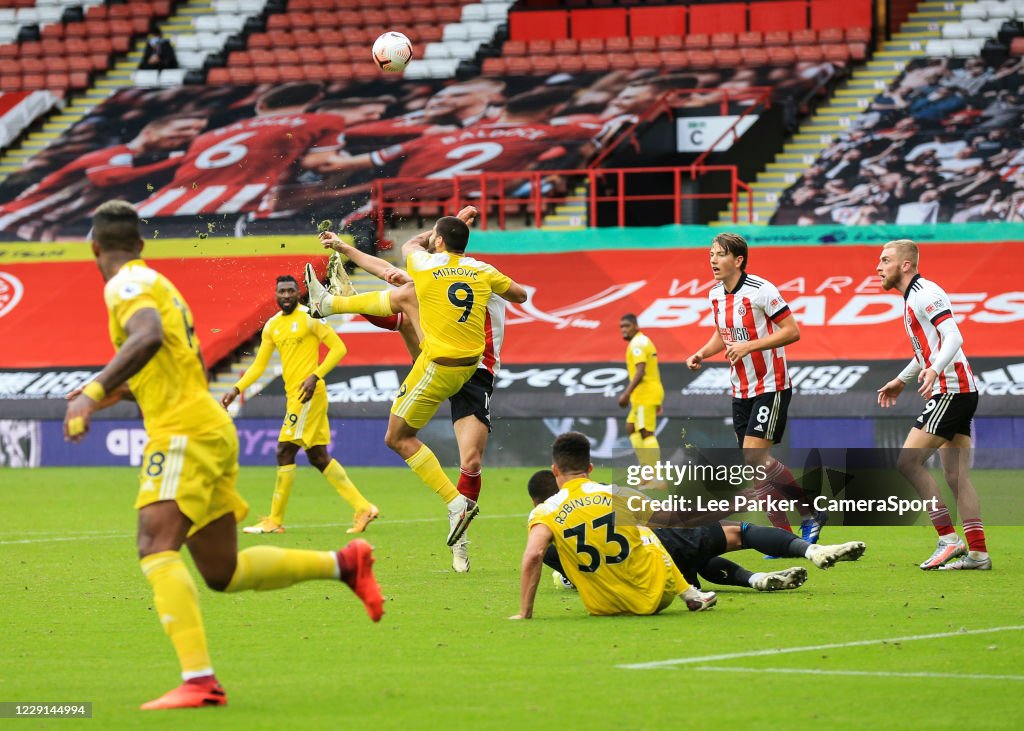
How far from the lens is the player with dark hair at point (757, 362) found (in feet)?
38.5

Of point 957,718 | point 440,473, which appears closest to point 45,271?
point 440,473

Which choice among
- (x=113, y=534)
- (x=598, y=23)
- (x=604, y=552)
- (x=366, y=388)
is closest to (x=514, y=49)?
(x=598, y=23)

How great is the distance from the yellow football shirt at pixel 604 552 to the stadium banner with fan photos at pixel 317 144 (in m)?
21.9

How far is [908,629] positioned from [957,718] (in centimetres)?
239

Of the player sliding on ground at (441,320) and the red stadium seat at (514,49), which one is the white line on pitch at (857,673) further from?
the red stadium seat at (514,49)

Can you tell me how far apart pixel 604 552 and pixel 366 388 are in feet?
56.1

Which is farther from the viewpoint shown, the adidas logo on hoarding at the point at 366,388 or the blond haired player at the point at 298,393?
the adidas logo on hoarding at the point at 366,388

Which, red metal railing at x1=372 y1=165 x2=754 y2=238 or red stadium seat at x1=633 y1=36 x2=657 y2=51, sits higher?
red stadium seat at x1=633 y1=36 x2=657 y2=51

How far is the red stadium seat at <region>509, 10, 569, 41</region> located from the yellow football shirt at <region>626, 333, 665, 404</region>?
16351 millimetres

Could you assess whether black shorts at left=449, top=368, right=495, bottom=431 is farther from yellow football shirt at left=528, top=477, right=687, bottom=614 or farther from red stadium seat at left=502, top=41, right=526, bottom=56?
red stadium seat at left=502, top=41, right=526, bottom=56

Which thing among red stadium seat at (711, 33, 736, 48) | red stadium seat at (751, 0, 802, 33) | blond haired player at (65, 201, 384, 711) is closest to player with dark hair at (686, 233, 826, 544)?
blond haired player at (65, 201, 384, 711)

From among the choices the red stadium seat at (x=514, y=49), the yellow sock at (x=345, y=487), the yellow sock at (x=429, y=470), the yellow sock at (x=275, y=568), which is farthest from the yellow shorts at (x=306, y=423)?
the red stadium seat at (x=514, y=49)

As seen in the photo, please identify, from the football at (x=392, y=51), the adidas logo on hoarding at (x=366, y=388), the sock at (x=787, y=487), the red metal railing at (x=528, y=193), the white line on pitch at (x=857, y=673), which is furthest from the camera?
the red metal railing at (x=528, y=193)

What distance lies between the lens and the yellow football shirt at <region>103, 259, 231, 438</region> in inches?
255
